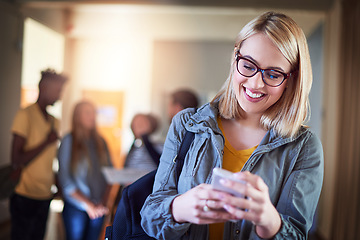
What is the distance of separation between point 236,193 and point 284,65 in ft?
1.45

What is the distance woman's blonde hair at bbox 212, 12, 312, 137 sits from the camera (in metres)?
1.09

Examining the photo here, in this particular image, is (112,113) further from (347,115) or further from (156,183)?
(156,183)

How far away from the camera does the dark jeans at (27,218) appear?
2861 millimetres

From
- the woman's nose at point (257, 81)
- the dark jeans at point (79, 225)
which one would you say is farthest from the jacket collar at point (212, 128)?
the dark jeans at point (79, 225)

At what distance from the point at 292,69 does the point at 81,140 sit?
2920mm

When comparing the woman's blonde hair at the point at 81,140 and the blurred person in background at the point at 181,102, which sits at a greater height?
the blurred person in background at the point at 181,102

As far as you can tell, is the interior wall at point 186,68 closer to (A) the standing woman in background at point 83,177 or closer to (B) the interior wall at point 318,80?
(A) the standing woman in background at point 83,177

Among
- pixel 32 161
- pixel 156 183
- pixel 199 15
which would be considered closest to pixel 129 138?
pixel 32 161

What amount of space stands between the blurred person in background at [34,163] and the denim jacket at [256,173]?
2.14 meters

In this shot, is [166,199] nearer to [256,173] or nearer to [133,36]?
[256,173]

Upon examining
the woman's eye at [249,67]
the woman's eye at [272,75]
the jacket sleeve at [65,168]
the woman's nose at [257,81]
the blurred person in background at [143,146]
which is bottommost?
the jacket sleeve at [65,168]

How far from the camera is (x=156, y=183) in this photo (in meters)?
1.17

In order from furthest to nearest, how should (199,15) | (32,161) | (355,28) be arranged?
(199,15) < (355,28) < (32,161)

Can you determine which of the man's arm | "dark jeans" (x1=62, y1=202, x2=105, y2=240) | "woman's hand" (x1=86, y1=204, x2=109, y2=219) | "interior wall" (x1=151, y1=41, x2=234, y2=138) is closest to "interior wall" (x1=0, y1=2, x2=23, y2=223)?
the man's arm
